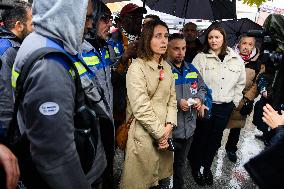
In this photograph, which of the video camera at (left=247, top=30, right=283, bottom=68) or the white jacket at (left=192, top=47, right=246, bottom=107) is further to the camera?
the white jacket at (left=192, top=47, right=246, bottom=107)

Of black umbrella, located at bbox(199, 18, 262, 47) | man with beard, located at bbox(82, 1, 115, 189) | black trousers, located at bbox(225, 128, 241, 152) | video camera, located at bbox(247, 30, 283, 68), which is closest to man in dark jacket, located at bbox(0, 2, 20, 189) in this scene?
man with beard, located at bbox(82, 1, 115, 189)

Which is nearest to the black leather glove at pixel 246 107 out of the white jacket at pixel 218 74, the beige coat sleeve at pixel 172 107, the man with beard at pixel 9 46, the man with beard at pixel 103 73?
the white jacket at pixel 218 74

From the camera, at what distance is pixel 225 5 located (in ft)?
16.2

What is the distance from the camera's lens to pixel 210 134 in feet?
13.4

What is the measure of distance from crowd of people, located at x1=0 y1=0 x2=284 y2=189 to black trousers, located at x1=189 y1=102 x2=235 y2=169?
0.01 metres

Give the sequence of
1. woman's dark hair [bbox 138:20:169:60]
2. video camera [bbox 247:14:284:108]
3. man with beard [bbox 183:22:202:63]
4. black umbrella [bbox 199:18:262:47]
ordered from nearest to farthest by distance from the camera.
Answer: video camera [bbox 247:14:284:108]
woman's dark hair [bbox 138:20:169:60]
man with beard [bbox 183:22:202:63]
black umbrella [bbox 199:18:262:47]

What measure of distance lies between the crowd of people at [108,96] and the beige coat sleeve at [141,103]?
0.03 feet

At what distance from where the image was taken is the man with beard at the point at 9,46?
2.46 meters

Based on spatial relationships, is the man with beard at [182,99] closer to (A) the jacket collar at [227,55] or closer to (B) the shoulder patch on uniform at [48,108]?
(A) the jacket collar at [227,55]

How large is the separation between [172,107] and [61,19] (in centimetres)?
193

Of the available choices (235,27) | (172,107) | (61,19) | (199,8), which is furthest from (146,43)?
(235,27)

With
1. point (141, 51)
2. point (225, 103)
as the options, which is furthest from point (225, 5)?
point (141, 51)

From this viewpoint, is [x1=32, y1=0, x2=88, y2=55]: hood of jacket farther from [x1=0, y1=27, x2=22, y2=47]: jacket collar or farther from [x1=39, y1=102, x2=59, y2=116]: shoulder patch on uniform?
[x1=0, y1=27, x2=22, y2=47]: jacket collar

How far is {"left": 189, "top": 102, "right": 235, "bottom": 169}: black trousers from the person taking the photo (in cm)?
396
